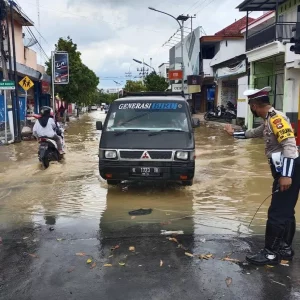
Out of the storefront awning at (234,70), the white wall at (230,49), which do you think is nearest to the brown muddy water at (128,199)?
the storefront awning at (234,70)

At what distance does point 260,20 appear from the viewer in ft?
84.1

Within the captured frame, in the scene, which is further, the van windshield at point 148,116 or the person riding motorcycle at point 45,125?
the person riding motorcycle at point 45,125

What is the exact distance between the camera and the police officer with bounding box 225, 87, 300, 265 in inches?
152

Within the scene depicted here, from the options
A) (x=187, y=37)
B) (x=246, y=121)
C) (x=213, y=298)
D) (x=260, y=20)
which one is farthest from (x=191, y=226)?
(x=187, y=37)

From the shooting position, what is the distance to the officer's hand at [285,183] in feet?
12.7

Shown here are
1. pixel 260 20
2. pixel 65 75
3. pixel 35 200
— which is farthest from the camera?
pixel 65 75

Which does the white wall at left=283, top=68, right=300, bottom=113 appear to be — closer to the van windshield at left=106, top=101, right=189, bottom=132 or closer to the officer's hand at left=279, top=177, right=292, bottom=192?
the van windshield at left=106, top=101, right=189, bottom=132

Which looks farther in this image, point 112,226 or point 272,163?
point 112,226

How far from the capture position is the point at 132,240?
4855 millimetres

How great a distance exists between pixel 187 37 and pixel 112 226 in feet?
126

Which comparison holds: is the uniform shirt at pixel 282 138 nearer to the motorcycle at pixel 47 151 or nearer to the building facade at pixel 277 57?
the motorcycle at pixel 47 151

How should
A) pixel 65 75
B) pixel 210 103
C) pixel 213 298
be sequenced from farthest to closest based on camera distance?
pixel 210 103, pixel 65 75, pixel 213 298

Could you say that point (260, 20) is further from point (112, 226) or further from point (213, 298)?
point (213, 298)

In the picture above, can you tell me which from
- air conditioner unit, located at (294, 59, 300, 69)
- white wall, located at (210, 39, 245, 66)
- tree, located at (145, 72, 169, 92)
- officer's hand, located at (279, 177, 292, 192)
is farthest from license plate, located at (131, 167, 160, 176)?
tree, located at (145, 72, 169, 92)
